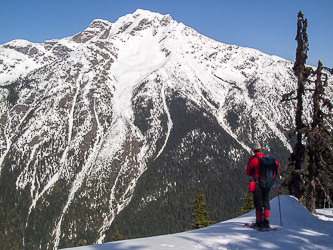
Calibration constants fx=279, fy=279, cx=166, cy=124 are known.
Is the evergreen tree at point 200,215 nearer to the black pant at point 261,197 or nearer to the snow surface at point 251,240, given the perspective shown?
the snow surface at point 251,240

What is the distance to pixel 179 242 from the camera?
7883 mm

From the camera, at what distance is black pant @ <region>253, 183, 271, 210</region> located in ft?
32.0

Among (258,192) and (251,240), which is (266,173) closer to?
(258,192)

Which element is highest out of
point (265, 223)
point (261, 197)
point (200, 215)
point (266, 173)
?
point (266, 173)

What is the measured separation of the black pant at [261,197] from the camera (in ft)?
32.0

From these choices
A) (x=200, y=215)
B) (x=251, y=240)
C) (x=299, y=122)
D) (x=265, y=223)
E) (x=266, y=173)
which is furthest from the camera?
(x=200, y=215)

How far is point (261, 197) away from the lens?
9898 mm

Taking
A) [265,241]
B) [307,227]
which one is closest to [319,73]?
[307,227]

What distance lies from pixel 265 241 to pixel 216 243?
141 cm

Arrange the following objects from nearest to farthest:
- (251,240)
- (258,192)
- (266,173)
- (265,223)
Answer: (251,240) → (265,223) → (266,173) → (258,192)

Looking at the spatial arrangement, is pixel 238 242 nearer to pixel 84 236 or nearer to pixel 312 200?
pixel 312 200

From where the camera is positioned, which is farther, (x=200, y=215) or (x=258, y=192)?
(x=200, y=215)

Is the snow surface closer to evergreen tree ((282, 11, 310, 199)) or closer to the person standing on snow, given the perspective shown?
the person standing on snow

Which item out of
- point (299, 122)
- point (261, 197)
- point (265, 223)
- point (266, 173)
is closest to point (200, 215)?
point (299, 122)
